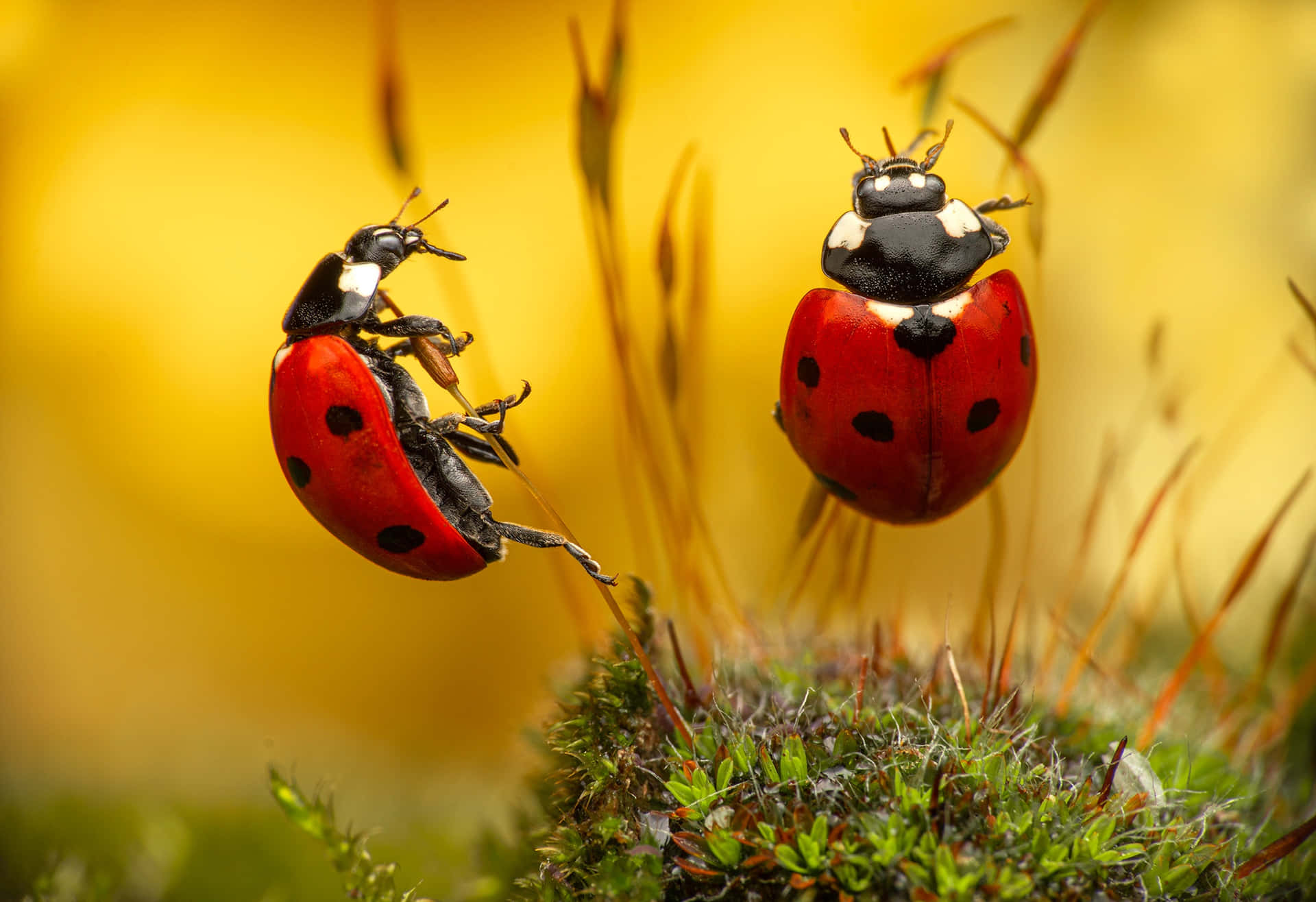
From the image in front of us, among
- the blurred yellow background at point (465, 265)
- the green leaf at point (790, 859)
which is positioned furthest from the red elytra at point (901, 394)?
the blurred yellow background at point (465, 265)

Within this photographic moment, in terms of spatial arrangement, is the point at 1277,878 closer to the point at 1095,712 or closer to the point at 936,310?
the point at 1095,712

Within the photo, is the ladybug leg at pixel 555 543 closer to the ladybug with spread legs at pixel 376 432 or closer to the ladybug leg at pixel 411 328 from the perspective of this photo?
the ladybug with spread legs at pixel 376 432

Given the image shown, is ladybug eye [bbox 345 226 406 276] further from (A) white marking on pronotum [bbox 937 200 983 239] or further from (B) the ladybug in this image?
(A) white marking on pronotum [bbox 937 200 983 239]

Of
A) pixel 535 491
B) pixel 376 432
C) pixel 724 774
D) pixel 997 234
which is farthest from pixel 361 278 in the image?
pixel 997 234

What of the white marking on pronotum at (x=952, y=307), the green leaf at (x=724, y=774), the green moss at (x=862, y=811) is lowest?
the green moss at (x=862, y=811)

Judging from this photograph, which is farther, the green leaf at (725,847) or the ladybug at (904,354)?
the ladybug at (904,354)

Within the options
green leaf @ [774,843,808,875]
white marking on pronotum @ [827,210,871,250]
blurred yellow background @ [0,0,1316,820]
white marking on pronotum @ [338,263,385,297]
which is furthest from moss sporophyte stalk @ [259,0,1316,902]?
blurred yellow background @ [0,0,1316,820]

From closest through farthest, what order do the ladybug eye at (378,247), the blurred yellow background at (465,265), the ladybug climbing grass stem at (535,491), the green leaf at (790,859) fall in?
1. the green leaf at (790,859)
2. the ladybug climbing grass stem at (535,491)
3. the ladybug eye at (378,247)
4. the blurred yellow background at (465,265)
